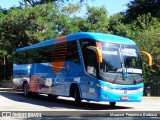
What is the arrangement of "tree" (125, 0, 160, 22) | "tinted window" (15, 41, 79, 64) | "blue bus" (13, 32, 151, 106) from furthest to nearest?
1. "tree" (125, 0, 160, 22)
2. "tinted window" (15, 41, 79, 64)
3. "blue bus" (13, 32, 151, 106)

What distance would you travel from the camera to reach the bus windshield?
56.3 feet

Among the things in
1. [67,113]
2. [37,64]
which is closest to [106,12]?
[37,64]

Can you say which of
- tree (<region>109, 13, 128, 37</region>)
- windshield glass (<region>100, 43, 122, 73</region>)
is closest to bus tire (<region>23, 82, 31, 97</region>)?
windshield glass (<region>100, 43, 122, 73</region>)

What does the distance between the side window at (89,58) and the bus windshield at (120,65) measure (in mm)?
387

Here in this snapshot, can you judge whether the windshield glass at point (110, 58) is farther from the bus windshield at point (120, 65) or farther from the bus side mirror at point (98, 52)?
the bus side mirror at point (98, 52)

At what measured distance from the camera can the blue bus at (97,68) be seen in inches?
674

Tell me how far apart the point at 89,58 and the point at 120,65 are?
1.43 metres

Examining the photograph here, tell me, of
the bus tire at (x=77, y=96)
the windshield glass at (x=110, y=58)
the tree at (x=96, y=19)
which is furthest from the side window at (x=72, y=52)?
the tree at (x=96, y=19)

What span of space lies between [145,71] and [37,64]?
9.79 meters

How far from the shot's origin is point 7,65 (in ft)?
138

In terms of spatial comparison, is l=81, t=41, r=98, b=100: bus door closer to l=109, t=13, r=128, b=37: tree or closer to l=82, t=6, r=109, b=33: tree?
l=82, t=6, r=109, b=33: tree

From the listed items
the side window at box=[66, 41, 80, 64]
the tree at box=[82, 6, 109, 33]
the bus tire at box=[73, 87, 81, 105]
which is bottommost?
the bus tire at box=[73, 87, 81, 105]

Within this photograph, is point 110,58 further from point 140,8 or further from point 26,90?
point 140,8

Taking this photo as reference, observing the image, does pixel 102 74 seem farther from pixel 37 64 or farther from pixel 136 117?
pixel 37 64
